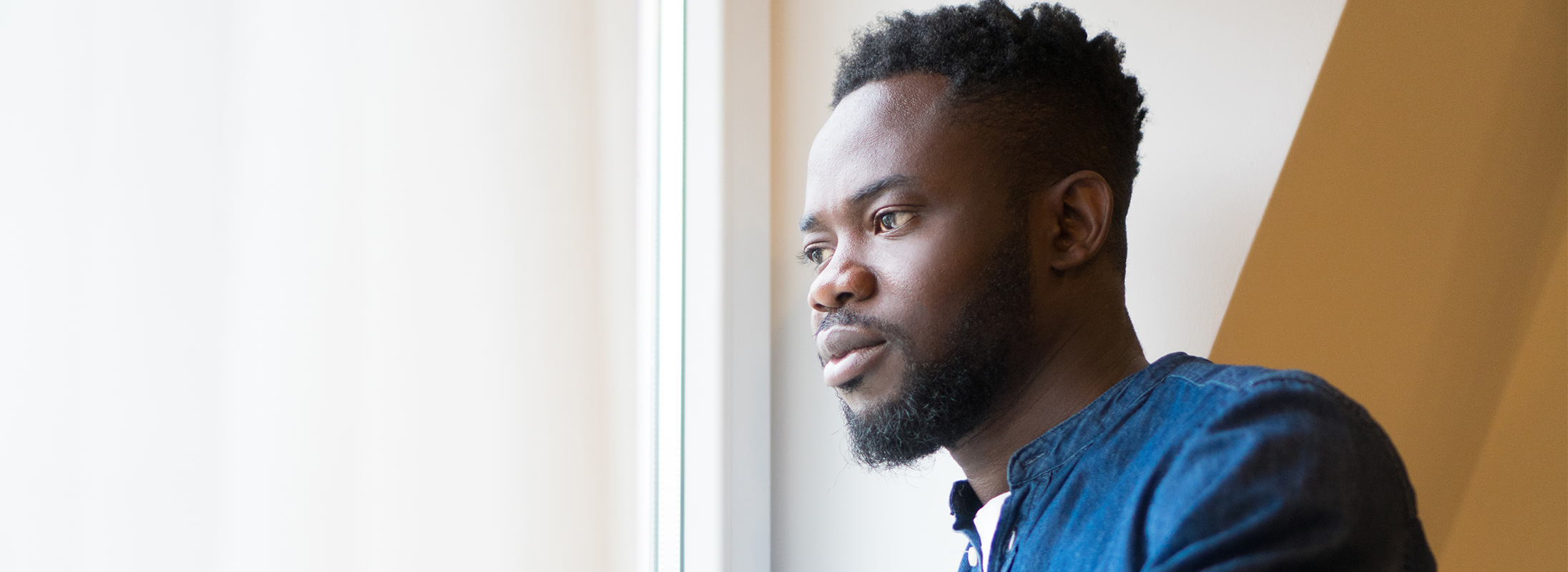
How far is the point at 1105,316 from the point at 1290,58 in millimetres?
439

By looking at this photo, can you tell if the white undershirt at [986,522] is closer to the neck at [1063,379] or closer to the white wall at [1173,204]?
the neck at [1063,379]

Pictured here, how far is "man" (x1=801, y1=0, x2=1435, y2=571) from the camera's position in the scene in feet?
2.66

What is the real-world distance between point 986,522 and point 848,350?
0.24 metres

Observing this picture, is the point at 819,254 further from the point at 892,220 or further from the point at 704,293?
the point at 704,293

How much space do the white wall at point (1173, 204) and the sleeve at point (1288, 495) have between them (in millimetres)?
461

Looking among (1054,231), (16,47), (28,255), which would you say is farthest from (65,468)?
(1054,231)

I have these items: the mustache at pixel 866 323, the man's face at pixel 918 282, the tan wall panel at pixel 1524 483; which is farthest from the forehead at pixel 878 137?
the tan wall panel at pixel 1524 483

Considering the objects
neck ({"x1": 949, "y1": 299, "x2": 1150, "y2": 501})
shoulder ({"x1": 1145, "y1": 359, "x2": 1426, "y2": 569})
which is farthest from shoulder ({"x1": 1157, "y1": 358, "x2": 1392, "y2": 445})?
neck ({"x1": 949, "y1": 299, "x2": 1150, "y2": 501})

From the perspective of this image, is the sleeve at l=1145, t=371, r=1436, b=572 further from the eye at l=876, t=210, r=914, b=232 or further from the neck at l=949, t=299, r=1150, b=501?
the eye at l=876, t=210, r=914, b=232

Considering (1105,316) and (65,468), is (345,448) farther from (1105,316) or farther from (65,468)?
(1105,316)

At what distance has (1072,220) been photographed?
3.24 feet

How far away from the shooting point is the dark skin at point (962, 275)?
953mm

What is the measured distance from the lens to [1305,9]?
1.14 meters

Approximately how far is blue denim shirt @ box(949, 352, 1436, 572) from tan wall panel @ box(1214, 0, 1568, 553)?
39 cm
